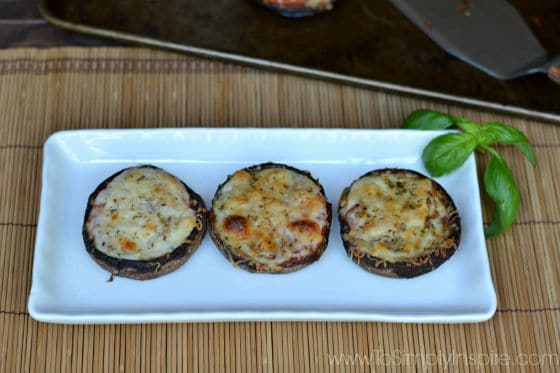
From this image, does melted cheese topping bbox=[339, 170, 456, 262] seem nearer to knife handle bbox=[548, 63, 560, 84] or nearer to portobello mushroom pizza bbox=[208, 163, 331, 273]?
portobello mushroom pizza bbox=[208, 163, 331, 273]

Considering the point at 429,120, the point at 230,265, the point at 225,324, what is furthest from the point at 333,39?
the point at 225,324

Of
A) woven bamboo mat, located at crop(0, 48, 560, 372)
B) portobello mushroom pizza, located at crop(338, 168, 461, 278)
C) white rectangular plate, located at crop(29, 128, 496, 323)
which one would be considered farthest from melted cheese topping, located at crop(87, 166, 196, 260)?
portobello mushroom pizza, located at crop(338, 168, 461, 278)

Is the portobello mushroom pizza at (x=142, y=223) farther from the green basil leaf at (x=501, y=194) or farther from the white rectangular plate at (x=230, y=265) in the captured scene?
the green basil leaf at (x=501, y=194)

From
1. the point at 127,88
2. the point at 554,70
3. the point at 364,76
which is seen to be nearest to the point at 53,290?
the point at 127,88

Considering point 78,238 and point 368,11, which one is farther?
point 368,11

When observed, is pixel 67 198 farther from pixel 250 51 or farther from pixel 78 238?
pixel 250 51
